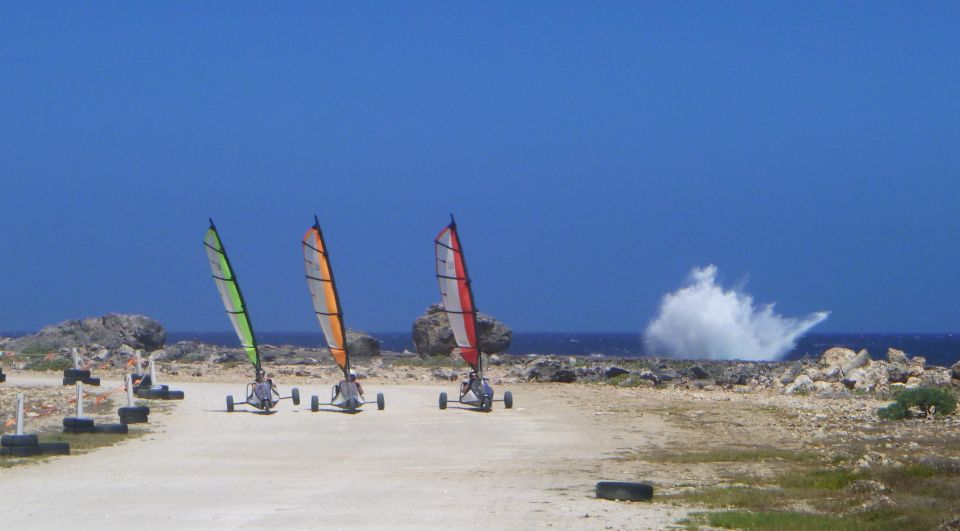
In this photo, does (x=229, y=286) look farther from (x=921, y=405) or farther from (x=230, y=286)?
(x=921, y=405)

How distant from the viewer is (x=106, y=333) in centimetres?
5141

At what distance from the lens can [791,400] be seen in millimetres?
28281

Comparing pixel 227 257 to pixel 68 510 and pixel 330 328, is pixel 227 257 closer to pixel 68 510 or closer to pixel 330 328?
pixel 330 328

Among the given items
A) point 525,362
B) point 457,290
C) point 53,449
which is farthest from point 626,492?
point 525,362

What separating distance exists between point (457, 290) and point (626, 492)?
592 inches

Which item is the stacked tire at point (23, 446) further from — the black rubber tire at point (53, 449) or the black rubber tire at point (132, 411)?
the black rubber tire at point (132, 411)

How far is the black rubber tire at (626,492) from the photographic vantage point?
12.5 metres

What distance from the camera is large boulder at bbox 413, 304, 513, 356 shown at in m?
49.9

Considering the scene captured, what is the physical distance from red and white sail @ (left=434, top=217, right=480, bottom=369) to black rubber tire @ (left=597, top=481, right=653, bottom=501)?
14432 mm

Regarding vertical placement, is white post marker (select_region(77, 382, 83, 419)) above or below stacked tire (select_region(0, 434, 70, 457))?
above

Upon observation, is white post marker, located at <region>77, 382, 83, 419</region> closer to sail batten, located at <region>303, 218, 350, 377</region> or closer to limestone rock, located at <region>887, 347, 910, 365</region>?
sail batten, located at <region>303, 218, 350, 377</region>

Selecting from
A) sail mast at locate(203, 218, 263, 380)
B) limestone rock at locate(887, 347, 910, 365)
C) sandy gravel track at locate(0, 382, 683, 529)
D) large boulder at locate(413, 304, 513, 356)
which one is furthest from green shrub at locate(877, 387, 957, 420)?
large boulder at locate(413, 304, 513, 356)

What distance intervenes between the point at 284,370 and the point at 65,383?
10587 millimetres

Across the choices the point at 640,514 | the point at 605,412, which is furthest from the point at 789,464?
the point at 605,412
